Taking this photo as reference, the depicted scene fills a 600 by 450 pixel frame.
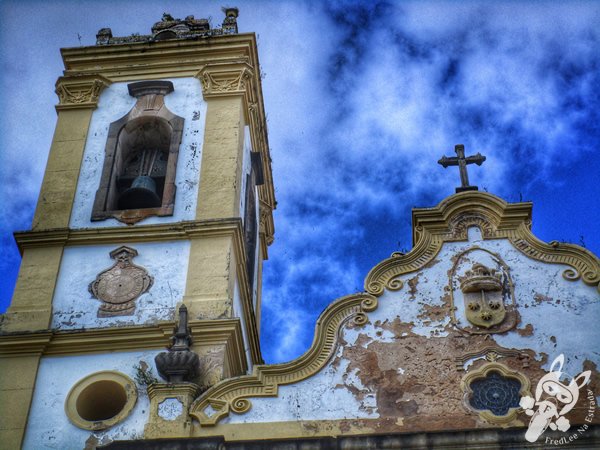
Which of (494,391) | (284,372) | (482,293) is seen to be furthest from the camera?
(482,293)

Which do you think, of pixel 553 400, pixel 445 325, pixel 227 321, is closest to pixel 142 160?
pixel 227 321

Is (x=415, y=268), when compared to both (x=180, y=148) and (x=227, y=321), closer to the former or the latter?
(x=227, y=321)

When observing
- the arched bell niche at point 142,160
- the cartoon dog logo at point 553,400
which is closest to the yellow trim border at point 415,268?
the cartoon dog logo at point 553,400

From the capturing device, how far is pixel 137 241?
14492 millimetres

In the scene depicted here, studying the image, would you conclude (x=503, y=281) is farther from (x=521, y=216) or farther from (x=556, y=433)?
(x=556, y=433)

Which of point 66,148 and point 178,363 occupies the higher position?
point 66,148

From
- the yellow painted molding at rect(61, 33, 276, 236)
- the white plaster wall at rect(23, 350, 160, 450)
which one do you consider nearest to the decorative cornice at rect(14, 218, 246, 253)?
the white plaster wall at rect(23, 350, 160, 450)

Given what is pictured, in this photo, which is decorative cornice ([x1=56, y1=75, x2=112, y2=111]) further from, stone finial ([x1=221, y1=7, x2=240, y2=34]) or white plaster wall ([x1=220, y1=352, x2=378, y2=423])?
white plaster wall ([x1=220, y1=352, x2=378, y2=423])

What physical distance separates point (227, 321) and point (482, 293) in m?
3.20

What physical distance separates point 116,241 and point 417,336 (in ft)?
15.6

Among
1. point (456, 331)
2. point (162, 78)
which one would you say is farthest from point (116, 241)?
point (456, 331)

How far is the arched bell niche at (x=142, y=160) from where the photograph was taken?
15094mm

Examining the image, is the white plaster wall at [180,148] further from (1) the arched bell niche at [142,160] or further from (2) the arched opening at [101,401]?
(2) the arched opening at [101,401]

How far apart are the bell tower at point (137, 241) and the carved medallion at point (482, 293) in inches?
114
